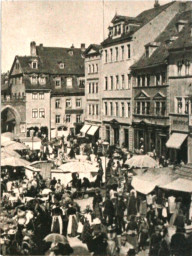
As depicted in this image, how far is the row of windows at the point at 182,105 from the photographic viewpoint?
85.2 ft

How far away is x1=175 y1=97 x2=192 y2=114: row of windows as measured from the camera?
26.0m

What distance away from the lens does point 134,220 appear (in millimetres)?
13648

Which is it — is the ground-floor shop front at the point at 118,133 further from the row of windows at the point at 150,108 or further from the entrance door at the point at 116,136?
the row of windows at the point at 150,108

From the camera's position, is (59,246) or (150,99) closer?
(59,246)

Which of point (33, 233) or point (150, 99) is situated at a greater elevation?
point (150, 99)

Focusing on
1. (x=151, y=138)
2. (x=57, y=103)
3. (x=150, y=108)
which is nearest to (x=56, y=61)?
(x=57, y=103)

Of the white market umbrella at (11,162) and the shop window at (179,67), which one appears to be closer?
the white market umbrella at (11,162)

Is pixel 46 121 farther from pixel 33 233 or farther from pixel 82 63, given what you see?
pixel 33 233

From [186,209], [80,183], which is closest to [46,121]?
[80,183]

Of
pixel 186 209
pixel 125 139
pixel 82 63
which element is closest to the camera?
pixel 186 209

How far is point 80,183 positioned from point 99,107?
23.8 metres

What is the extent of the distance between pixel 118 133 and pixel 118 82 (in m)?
4.93

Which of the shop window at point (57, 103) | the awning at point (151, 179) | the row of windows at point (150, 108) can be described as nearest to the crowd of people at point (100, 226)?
the awning at point (151, 179)

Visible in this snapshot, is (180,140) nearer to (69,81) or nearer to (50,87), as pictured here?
(50,87)
